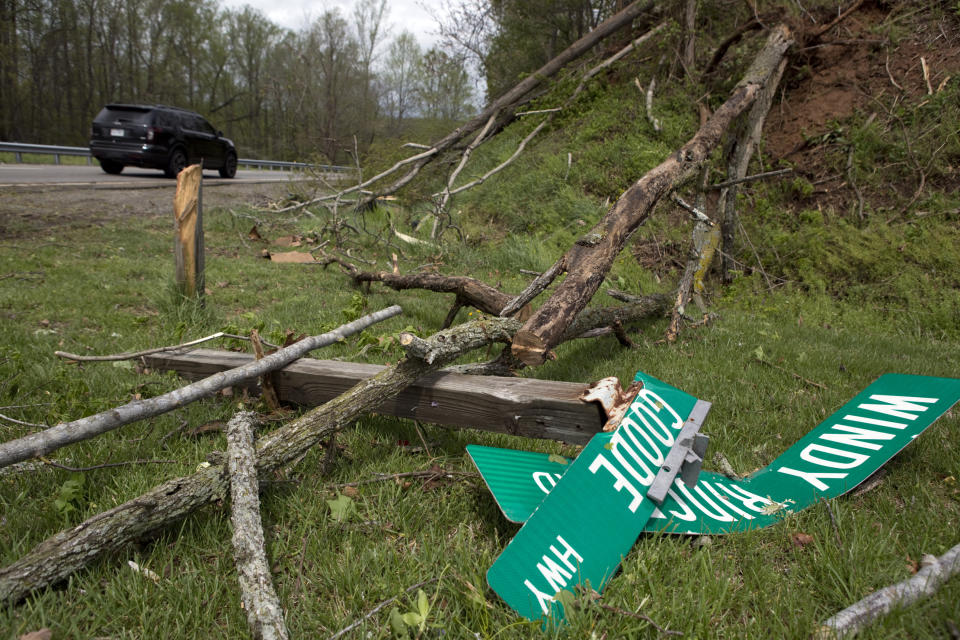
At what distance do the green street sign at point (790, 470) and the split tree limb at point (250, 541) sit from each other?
804 mm

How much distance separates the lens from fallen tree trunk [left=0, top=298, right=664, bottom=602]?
1602 millimetres

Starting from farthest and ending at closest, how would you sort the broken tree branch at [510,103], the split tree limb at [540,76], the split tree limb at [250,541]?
the split tree limb at [540,76], the broken tree branch at [510,103], the split tree limb at [250,541]

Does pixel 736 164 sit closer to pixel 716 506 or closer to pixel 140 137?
pixel 716 506

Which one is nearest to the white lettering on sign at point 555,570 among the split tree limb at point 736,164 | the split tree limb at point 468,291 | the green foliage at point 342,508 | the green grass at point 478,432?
the green grass at point 478,432

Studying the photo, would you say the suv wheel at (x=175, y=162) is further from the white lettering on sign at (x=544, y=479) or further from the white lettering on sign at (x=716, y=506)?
the white lettering on sign at (x=716, y=506)

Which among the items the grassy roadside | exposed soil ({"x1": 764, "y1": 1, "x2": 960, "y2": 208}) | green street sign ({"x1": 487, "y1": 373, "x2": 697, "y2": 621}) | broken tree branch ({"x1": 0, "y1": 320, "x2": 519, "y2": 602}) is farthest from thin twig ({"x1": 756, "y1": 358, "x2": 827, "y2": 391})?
exposed soil ({"x1": 764, "y1": 1, "x2": 960, "y2": 208})

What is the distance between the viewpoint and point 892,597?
155 cm

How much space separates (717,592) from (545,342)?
143 centimetres

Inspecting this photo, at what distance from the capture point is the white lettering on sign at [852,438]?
2.36m

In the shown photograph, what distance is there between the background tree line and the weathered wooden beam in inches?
344

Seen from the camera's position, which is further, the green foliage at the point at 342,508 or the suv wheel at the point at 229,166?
the suv wheel at the point at 229,166

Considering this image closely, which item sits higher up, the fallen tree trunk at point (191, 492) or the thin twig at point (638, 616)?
the fallen tree trunk at point (191, 492)

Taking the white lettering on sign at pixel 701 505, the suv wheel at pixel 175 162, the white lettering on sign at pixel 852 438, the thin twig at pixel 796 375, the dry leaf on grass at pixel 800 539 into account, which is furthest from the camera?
the suv wheel at pixel 175 162

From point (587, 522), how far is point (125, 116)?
16.7 metres
